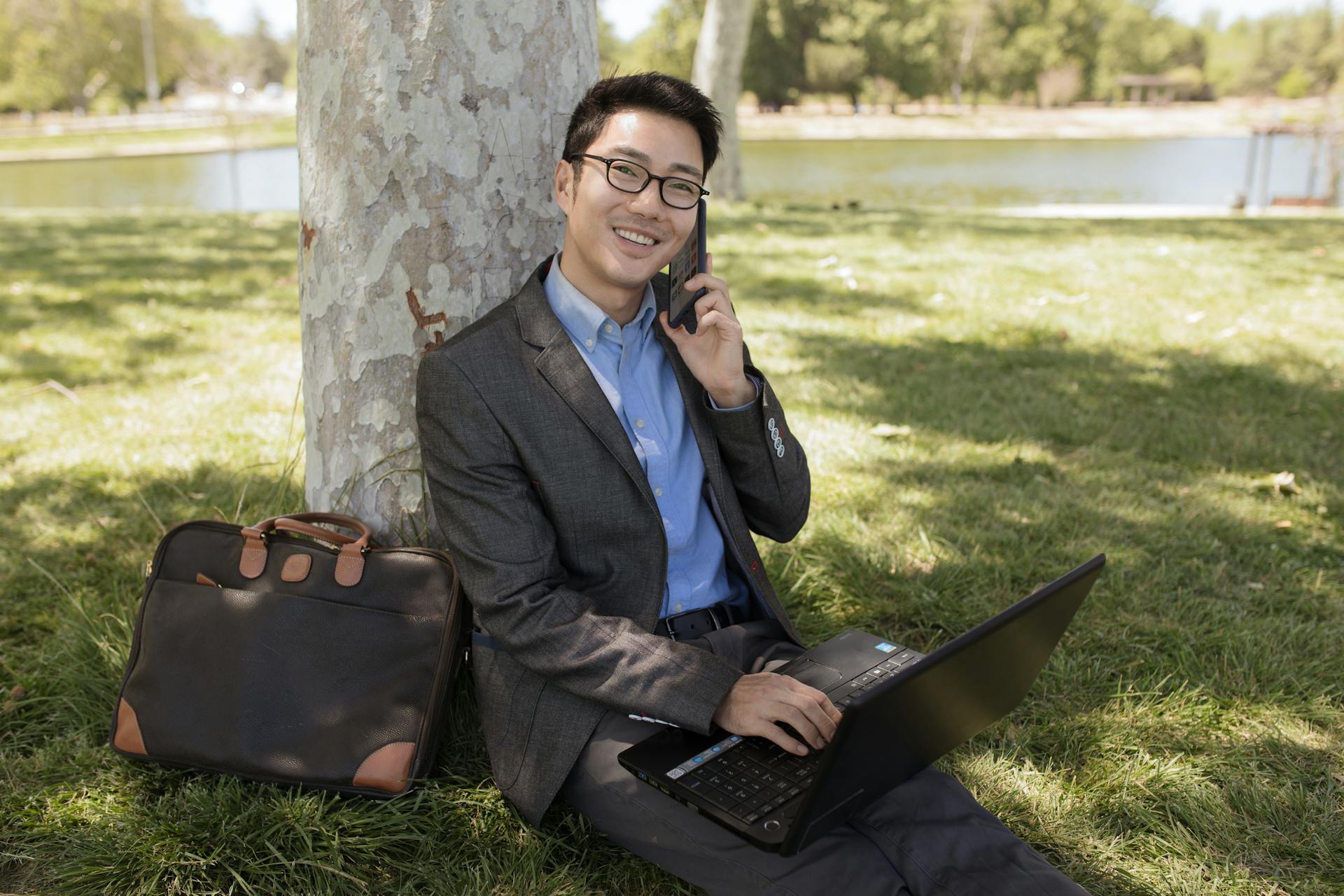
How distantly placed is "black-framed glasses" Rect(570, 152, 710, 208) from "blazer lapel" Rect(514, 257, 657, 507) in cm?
34

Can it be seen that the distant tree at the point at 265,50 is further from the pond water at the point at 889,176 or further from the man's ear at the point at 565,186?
the man's ear at the point at 565,186

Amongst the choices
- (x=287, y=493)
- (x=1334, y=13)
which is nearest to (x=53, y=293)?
(x=287, y=493)

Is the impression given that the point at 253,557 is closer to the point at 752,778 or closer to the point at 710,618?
the point at 710,618

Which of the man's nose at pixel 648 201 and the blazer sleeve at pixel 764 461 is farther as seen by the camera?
the blazer sleeve at pixel 764 461

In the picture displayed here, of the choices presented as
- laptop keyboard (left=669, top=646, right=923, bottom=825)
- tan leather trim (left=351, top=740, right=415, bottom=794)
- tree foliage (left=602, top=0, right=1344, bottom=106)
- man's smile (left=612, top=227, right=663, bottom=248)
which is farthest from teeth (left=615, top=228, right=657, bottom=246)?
tree foliage (left=602, top=0, right=1344, bottom=106)

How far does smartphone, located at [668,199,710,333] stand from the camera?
95.8 inches

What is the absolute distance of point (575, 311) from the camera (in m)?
2.37

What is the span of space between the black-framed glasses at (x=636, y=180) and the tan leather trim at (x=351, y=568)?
1094mm

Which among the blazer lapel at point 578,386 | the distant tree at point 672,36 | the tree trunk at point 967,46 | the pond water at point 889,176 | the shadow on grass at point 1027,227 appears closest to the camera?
the blazer lapel at point 578,386

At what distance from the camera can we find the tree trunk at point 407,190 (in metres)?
2.50

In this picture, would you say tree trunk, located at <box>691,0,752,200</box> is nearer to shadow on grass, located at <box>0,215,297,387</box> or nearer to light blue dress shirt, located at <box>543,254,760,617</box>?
shadow on grass, located at <box>0,215,297,387</box>

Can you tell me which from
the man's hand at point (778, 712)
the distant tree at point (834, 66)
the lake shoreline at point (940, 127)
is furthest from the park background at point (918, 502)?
the distant tree at point (834, 66)

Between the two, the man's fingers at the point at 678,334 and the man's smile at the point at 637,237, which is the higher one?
the man's smile at the point at 637,237

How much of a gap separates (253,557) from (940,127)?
187ft
